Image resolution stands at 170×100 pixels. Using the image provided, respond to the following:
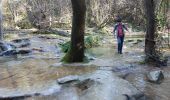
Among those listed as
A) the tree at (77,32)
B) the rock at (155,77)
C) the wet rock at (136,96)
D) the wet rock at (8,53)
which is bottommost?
the wet rock at (136,96)

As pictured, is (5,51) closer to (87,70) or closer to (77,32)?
(77,32)

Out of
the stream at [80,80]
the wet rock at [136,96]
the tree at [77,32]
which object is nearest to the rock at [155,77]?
the stream at [80,80]

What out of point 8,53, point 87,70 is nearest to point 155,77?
point 87,70

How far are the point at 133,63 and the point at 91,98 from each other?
17.8 feet

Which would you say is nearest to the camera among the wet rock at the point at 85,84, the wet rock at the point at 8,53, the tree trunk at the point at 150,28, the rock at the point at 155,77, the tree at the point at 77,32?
the wet rock at the point at 85,84

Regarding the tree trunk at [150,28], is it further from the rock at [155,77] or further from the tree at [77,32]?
the tree at [77,32]

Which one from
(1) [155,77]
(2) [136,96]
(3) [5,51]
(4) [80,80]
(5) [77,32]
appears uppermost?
(5) [77,32]

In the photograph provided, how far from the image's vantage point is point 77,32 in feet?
39.9

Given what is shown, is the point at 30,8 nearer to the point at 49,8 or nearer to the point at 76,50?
the point at 49,8

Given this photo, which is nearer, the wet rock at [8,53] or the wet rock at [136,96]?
the wet rock at [136,96]

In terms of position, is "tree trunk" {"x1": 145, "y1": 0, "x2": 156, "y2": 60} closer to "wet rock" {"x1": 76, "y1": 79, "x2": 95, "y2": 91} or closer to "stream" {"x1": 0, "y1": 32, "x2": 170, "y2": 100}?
"stream" {"x1": 0, "y1": 32, "x2": 170, "y2": 100}

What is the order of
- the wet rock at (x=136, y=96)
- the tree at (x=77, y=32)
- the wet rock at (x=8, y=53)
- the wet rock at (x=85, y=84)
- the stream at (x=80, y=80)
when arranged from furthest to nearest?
the wet rock at (x=8, y=53)
the tree at (x=77, y=32)
the wet rock at (x=85, y=84)
the stream at (x=80, y=80)
the wet rock at (x=136, y=96)

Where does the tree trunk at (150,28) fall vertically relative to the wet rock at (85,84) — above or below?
above

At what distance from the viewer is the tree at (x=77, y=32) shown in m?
11.7
